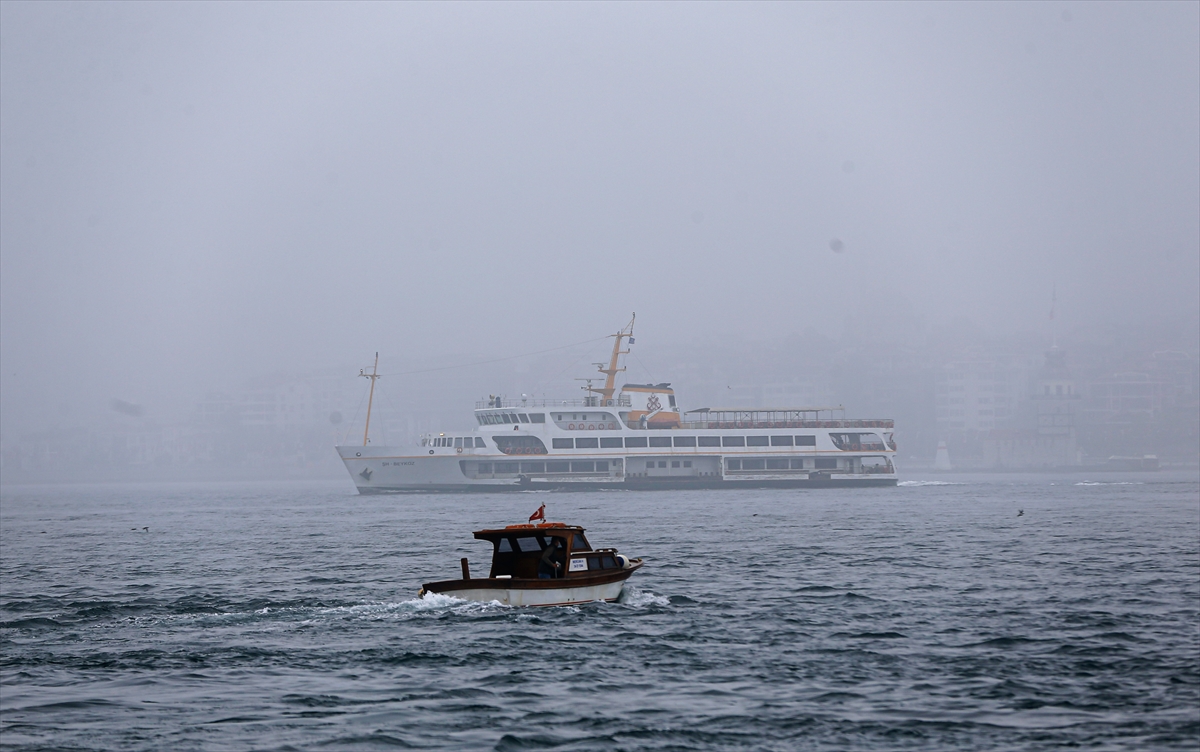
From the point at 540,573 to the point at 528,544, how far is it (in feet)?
2.68

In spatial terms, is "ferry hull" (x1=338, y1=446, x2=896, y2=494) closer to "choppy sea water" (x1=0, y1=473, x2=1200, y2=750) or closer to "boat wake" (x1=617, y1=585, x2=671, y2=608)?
"choppy sea water" (x1=0, y1=473, x2=1200, y2=750)

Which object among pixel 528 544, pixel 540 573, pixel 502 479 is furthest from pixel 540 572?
pixel 502 479

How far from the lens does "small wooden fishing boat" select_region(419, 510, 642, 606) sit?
1114 inches

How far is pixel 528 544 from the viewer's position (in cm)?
2955

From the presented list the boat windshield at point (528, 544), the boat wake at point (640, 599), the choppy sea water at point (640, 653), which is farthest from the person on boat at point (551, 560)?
the boat wake at point (640, 599)

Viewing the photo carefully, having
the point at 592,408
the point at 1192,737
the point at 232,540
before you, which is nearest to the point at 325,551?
the point at 232,540

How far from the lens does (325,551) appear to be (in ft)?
164

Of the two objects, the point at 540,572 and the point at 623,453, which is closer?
the point at 540,572

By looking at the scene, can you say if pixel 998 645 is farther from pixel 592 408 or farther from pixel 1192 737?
pixel 592 408

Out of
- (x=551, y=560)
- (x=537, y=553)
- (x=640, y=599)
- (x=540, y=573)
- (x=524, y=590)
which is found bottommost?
(x=640, y=599)

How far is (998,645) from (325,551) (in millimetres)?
33654

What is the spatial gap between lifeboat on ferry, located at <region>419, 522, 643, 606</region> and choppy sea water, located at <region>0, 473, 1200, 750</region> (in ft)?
1.53

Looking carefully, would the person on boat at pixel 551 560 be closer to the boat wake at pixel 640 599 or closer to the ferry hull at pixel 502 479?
the boat wake at pixel 640 599

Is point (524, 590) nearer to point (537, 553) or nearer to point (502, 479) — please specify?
point (537, 553)
